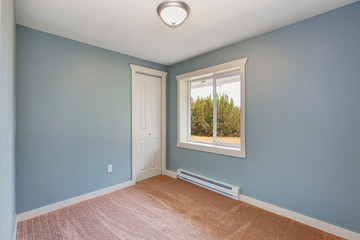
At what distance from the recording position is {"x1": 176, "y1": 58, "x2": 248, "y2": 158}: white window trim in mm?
2586

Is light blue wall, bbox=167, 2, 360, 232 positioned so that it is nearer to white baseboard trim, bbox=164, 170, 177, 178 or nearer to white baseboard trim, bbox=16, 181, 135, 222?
white baseboard trim, bbox=164, 170, 177, 178

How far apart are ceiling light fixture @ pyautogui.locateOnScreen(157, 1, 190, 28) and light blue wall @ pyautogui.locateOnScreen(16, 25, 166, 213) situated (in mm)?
1577

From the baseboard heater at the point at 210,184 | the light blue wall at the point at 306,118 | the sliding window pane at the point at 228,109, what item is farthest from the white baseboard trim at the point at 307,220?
the sliding window pane at the point at 228,109

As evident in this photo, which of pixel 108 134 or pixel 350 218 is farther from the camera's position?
pixel 108 134

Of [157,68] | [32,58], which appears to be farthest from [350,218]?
[32,58]

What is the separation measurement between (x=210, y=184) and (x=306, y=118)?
69.8 inches

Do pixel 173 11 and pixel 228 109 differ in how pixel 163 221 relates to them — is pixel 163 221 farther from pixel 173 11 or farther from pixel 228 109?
pixel 173 11

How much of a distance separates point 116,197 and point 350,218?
9.81 feet

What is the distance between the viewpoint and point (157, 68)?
145 inches

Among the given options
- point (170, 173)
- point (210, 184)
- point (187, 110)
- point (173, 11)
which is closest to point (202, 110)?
point (187, 110)

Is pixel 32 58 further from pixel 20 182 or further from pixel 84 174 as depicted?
pixel 84 174

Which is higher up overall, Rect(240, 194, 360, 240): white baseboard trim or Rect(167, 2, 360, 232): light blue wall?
Rect(167, 2, 360, 232): light blue wall

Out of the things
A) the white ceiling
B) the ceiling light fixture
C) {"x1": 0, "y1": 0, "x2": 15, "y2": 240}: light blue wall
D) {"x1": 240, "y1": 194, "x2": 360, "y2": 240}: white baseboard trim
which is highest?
the white ceiling

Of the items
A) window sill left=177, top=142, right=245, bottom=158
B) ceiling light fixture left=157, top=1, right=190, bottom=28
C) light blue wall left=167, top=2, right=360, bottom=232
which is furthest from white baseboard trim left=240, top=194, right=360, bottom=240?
ceiling light fixture left=157, top=1, right=190, bottom=28
